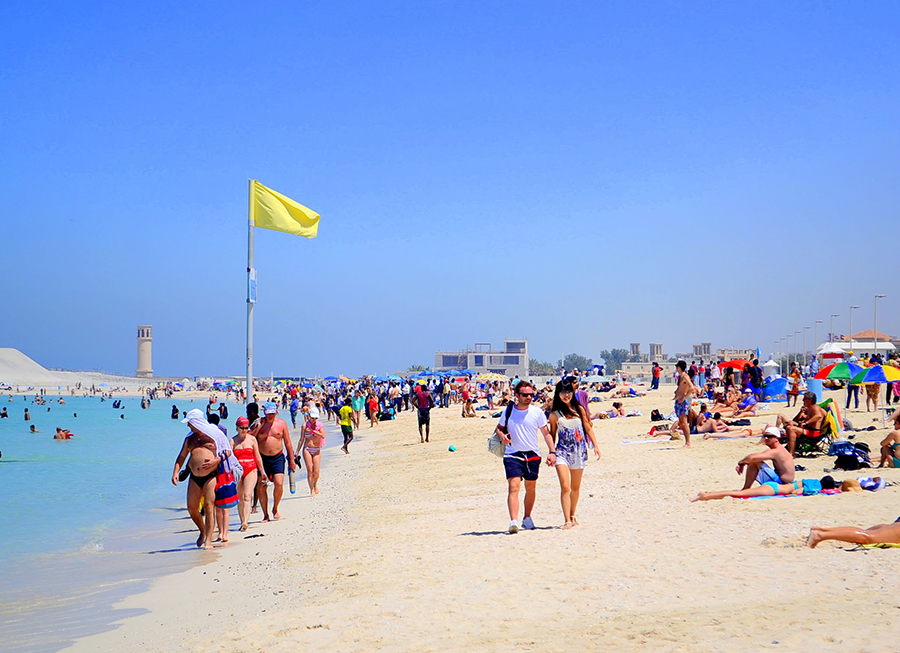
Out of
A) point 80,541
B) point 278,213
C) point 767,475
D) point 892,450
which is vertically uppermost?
point 278,213

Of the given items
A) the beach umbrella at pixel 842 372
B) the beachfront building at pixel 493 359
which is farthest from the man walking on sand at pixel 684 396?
the beachfront building at pixel 493 359

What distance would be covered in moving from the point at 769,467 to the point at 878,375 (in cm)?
861

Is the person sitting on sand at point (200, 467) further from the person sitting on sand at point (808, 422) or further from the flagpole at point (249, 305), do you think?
the person sitting on sand at point (808, 422)

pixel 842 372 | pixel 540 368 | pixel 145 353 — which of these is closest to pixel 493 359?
pixel 540 368

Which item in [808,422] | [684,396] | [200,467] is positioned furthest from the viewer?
[684,396]

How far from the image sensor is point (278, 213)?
11.9 metres

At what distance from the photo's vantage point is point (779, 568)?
5332mm

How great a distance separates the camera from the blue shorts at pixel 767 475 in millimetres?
8570

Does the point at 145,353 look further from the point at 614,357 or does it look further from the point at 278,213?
the point at 278,213

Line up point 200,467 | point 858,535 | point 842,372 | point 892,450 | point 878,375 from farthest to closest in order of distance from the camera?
1. point 842,372
2. point 878,375
3. point 892,450
4. point 200,467
5. point 858,535

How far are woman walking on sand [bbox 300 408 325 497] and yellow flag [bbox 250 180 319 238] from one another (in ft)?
10.4

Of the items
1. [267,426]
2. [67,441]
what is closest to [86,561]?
[267,426]

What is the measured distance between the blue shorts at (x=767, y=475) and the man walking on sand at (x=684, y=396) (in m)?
4.61

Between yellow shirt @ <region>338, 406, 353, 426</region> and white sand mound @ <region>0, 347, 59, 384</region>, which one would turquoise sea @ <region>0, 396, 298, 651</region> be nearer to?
yellow shirt @ <region>338, 406, 353, 426</region>
